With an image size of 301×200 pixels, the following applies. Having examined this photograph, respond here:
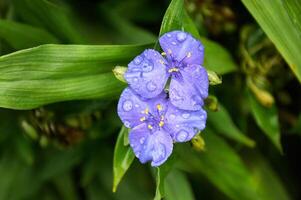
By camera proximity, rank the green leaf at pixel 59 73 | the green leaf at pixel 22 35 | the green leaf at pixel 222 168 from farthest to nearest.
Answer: the green leaf at pixel 222 168
the green leaf at pixel 22 35
the green leaf at pixel 59 73

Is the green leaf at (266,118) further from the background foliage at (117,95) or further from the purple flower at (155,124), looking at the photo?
the purple flower at (155,124)

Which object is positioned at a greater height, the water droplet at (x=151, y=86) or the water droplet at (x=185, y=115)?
the water droplet at (x=151, y=86)

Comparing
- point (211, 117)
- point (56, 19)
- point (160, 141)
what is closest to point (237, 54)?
point (211, 117)

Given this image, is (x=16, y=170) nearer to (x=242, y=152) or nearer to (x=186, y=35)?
(x=242, y=152)

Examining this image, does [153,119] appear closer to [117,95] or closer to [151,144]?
[151,144]

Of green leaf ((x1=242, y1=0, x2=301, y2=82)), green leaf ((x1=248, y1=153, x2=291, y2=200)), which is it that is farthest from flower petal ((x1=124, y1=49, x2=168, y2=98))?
green leaf ((x1=248, y1=153, x2=291, y2=200))

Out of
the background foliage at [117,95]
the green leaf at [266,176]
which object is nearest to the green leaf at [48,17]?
the background foliage at [117,95]

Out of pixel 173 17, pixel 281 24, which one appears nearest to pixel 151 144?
pixel 173 17

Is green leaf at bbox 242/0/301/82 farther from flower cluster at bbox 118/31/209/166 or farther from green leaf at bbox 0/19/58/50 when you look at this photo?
green leaf at bbox 0/19/58/50
